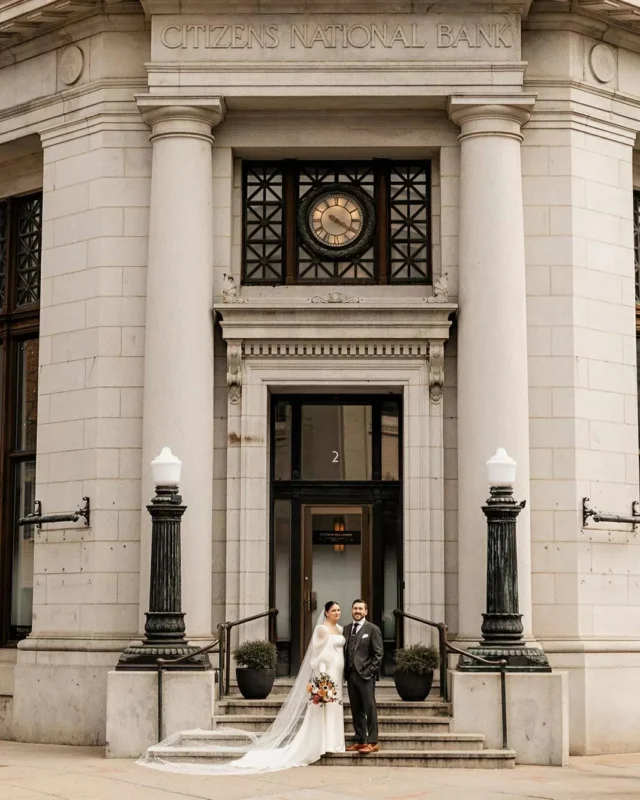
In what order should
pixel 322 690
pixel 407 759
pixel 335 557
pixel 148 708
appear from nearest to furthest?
Result: 1. pixel 407 759
2. pixel 322 690
3. pixel 148 708
4. pixel 335 557

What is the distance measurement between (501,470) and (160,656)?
507cm

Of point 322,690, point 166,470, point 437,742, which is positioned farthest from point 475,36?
point 437,742

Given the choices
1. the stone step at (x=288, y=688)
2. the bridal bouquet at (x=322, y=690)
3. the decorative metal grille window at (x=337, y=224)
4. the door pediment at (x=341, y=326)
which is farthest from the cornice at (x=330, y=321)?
the bridal bouquet at (x=322, y=690)

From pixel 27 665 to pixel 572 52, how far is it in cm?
1230

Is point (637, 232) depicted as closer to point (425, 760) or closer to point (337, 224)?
point (337, 224)

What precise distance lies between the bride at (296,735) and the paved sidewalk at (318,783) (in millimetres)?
302

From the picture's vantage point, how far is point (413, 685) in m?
19.2

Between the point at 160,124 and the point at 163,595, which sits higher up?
the point at 160,124

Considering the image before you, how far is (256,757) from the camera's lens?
56.5 ft

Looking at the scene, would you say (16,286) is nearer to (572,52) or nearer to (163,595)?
(163,595)

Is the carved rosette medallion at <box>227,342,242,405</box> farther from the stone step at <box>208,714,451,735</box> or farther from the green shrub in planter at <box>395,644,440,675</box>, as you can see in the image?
the stone step at <box>208,714,451,735</box>

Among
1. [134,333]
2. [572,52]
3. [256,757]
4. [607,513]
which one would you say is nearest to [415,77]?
[572,52]

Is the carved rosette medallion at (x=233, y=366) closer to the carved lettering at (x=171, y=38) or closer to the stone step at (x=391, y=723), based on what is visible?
the carved lettering at (x=171, y=38)

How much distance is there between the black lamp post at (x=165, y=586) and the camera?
18.6 meters
